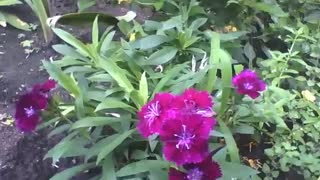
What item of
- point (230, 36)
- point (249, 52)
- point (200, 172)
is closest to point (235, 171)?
point (200, 172)

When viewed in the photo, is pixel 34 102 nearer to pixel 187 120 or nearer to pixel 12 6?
pixel 187 120

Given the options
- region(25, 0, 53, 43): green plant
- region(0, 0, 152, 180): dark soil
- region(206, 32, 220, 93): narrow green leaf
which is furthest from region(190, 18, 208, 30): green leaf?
region(25, 0, 53, 43): green plant

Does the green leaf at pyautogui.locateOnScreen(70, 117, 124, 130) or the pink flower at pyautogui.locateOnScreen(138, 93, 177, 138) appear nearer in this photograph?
the pink flower at pyautogui.locateOnScreen(138, 93, 177, 138)

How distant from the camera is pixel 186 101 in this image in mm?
1761

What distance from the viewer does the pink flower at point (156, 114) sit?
67.6 inches

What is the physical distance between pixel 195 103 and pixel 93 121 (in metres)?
0.38

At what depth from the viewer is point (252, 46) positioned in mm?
2793

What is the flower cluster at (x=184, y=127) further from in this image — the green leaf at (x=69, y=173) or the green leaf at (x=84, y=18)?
the green leaf at (x=84, y=18)

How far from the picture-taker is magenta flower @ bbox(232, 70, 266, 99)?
1.98 meters

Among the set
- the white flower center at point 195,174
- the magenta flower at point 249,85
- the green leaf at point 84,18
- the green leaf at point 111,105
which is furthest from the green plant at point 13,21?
the white flower center at point 195,174

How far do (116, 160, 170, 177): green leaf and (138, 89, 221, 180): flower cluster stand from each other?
159 mm

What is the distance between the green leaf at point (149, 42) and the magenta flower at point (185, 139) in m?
0.69

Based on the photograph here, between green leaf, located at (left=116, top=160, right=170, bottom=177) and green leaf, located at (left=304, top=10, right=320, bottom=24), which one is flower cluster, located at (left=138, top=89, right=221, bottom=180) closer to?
green leaf, located at (left=116, top=160, right=170, bottom=177)

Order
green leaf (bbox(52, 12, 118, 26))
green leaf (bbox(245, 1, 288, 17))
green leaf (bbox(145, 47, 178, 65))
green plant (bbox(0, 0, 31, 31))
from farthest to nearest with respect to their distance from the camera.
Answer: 1. green plant (bbox(0, 0, 31, 31))
2. green leaf (bbox(52, 12, 118, 26))
3. green leaf (bbox(245, 1, 288, 17))
4. green leaf (bbox(145, 47, 178, 65))
